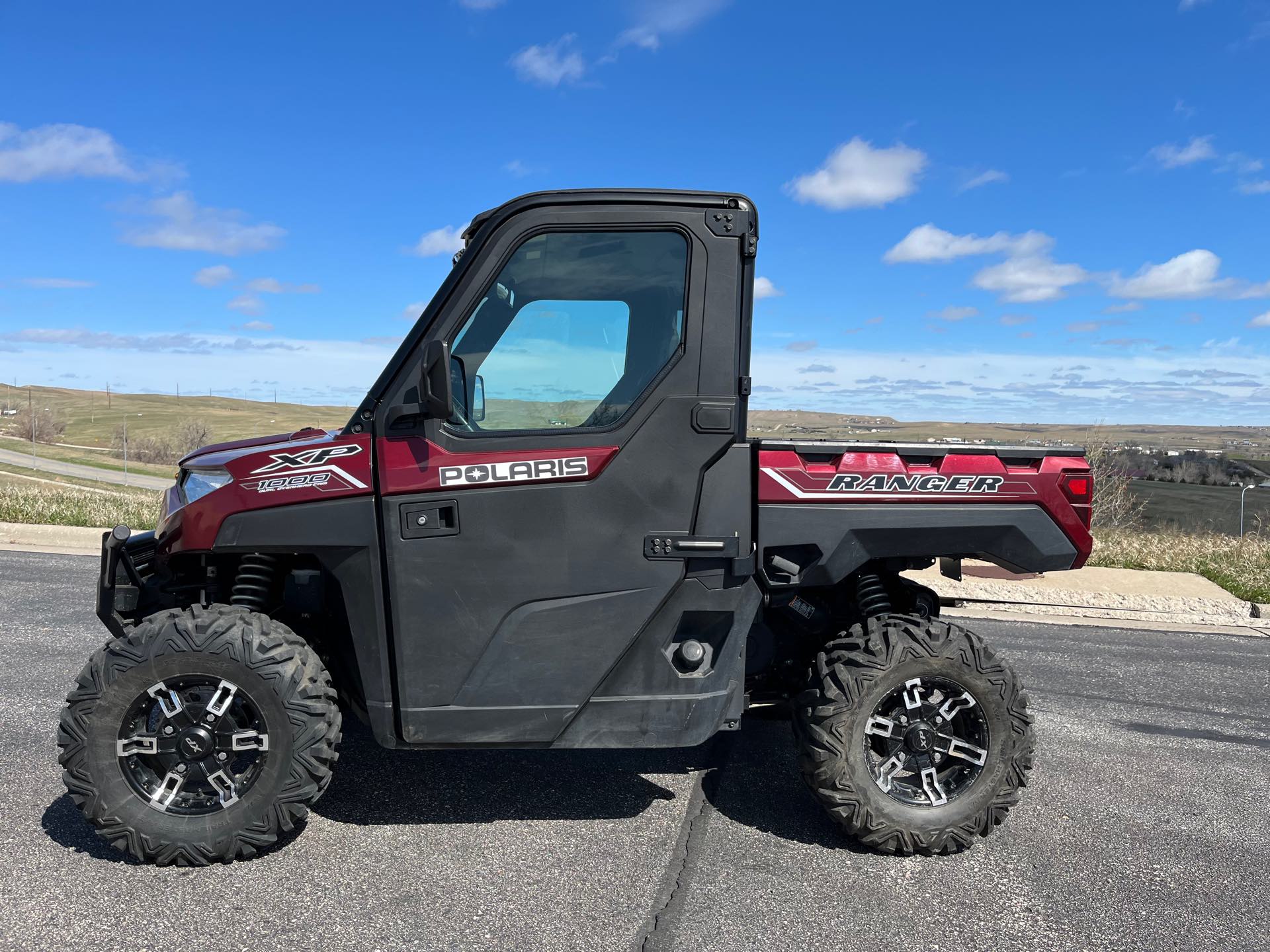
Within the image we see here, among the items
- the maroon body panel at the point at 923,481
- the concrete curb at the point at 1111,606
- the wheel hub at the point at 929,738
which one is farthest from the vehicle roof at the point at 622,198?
the concrete curb at the point at 1111,606

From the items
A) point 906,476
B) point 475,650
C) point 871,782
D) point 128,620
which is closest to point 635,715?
point 475,650

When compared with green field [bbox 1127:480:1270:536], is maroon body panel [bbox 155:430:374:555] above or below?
above

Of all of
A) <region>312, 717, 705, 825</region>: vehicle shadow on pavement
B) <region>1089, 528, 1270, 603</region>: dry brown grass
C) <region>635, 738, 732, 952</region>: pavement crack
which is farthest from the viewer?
<region>1089, 528, 1270, 603</region>: dry brown grass

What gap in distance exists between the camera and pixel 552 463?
134 inches

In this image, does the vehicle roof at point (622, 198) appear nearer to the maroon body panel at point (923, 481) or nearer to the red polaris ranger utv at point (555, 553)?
the red polaris ranger utv at point (555, 553)

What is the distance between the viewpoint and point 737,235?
350cm

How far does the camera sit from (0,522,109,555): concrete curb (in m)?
11.9

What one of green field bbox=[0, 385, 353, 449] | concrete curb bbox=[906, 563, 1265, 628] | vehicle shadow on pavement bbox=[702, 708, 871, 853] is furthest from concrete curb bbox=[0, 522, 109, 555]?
green field bbox=[0, 385, 353, 449]

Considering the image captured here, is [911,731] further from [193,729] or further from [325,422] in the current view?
[325,422]

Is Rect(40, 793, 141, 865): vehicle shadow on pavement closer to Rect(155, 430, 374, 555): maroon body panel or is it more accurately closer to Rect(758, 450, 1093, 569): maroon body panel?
Rect(155, 430, 374, 555): maroon body panel

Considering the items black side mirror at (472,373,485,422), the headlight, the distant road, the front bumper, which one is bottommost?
the distant road

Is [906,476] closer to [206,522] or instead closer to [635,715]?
[635,715]

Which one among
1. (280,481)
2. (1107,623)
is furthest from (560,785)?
(1107,623)

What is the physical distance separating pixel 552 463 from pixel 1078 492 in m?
2.10
